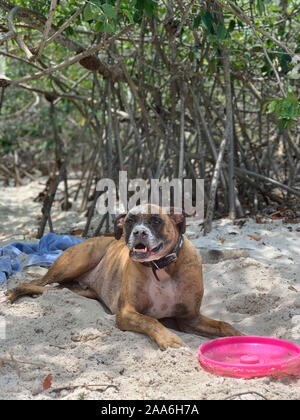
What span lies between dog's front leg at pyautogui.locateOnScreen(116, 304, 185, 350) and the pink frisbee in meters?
0.20

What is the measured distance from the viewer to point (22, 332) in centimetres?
312

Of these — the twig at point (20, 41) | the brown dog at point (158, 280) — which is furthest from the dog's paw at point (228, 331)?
the twig at point (20, 41)

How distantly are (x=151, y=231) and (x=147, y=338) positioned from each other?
0.63 meters

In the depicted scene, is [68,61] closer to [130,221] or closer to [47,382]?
[130,221]

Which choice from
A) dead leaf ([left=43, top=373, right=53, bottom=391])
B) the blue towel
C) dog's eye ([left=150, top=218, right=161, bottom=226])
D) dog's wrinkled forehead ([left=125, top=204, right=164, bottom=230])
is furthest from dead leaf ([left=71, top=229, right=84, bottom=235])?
dead leaf ([left=43, top=373, right=53, bottom=391])

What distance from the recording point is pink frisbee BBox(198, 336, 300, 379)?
99.0 inches

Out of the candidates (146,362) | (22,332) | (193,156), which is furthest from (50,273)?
(193,156)

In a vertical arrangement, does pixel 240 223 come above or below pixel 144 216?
below

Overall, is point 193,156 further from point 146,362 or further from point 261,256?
point 146,362

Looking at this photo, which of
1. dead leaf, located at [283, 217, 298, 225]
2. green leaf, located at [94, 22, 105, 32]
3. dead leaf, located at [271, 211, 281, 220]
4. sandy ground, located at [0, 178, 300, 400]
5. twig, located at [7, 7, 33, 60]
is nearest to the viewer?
sandy ground, located at [0, 178, 300, 400]

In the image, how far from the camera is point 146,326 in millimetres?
3100

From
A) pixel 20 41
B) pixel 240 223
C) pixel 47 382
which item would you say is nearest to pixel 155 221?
pixel 47 382

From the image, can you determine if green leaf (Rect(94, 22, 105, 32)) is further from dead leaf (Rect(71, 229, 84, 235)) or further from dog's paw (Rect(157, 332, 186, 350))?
dead leaf (Rect(71, 229, 84, 235))

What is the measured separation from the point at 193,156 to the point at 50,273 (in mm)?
3541
